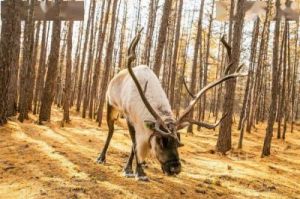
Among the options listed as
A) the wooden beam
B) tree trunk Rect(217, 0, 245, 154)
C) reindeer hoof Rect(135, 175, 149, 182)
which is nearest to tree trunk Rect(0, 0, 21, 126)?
the wooden beam

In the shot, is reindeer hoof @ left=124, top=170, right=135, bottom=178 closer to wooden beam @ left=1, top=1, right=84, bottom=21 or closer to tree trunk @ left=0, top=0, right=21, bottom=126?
tree trunk @ left=0, top=0, right=21, bottom=126

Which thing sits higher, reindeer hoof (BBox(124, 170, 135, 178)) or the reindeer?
the reindeer

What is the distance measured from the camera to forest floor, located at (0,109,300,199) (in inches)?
229

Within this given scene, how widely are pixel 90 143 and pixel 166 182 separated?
3880mm

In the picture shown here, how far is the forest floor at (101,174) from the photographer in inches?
229

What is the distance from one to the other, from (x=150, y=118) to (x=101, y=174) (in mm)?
1504

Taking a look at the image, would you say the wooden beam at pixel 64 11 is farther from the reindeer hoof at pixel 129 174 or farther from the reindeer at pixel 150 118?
the reindeer hoof at pixel 129 174

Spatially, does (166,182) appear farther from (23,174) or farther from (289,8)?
(289,8)

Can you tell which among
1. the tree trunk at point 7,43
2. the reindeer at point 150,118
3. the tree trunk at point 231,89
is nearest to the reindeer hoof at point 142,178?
the reindeer at point 150,118

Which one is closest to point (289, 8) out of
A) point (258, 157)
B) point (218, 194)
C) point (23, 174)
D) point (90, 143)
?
point (258, 157)

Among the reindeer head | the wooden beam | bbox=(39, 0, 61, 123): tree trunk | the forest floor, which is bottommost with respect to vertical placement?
the forest floor

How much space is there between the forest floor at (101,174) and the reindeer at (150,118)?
570 millimetres

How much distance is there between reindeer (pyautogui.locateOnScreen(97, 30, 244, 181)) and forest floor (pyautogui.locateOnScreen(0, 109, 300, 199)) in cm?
57

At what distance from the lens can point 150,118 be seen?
20.2 ft
